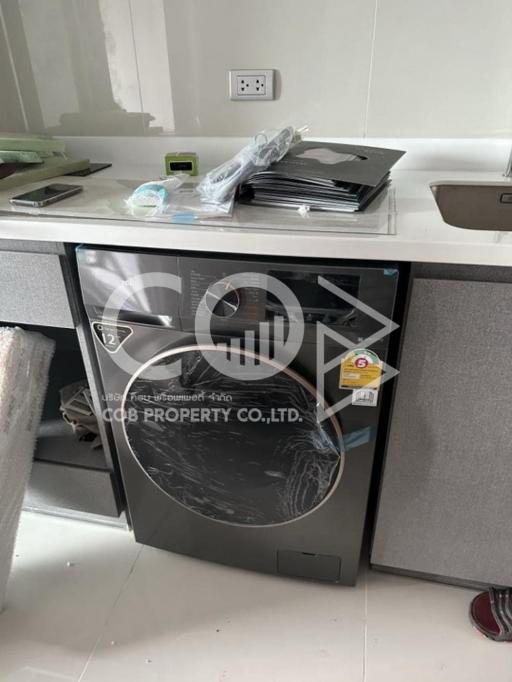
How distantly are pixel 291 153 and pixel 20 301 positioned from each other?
0.66 m

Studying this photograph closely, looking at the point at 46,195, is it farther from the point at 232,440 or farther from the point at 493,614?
the point at 493,614

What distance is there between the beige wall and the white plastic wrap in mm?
725

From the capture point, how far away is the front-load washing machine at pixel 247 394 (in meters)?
0.85

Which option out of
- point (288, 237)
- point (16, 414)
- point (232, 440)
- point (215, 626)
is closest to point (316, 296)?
point (288, 237)

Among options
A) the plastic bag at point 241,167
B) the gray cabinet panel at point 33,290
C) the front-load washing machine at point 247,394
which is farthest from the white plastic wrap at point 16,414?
the plastic bag at point 241,167

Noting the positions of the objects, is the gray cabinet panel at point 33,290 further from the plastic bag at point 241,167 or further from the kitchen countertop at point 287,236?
the plastic bag at point 241,167

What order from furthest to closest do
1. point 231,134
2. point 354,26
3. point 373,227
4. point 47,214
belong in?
point 231,134 < point 354,26 < point 47,214 < point 373,227

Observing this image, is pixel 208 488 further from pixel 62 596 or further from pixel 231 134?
pixel 231 134

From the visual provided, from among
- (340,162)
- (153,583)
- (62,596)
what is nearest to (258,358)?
(340,162)

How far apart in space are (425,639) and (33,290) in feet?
3.79

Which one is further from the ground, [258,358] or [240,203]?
[240,203]

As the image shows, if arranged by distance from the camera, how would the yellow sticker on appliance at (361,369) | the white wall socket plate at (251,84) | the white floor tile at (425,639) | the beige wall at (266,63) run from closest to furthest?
the yellow sticker on appliance at (361,369)
the white floor tile at (425,639)
the beige wall at (266,63)
the white wall socket plate at (251,84)

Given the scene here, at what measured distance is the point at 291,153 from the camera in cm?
106

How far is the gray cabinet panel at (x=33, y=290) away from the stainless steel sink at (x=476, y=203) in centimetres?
88
